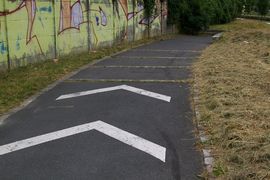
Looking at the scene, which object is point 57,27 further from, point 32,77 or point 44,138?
point 44,138

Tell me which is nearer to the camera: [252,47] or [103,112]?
[103,112]

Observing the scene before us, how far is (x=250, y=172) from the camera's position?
435 cm

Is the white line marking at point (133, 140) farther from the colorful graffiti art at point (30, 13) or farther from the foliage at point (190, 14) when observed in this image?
the foliage at point (190, 14)

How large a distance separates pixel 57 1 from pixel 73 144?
7.96 m

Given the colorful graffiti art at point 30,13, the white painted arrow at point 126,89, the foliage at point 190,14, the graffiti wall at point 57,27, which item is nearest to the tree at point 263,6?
the foliage at point 190,14

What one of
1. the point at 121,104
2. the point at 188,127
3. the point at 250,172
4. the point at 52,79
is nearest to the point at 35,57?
the point at 52,79

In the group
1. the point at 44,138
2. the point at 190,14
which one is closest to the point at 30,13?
the point at 44,138

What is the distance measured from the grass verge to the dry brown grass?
131 inches

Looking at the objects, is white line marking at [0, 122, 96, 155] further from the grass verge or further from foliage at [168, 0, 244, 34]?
foliage at [168, 0, 244, 34]

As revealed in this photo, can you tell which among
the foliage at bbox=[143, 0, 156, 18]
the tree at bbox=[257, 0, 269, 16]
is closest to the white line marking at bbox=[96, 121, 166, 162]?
the foliage at bbox=[143, 0, 156, 18]

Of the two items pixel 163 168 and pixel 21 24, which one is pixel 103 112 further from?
pixel 21 24

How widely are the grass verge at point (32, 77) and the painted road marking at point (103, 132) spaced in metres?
1.61

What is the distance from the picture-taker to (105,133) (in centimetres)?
600

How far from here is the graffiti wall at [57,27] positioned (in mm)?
10414
